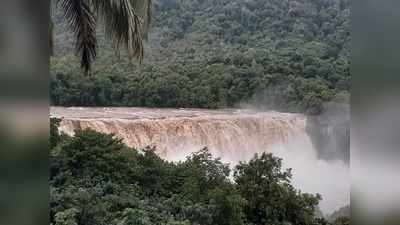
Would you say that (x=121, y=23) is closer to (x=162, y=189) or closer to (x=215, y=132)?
(x=215, y=132)

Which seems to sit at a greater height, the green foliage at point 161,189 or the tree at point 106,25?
the tree at point 106,25

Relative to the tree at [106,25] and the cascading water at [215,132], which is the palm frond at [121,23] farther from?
the cascading water at [215,132]

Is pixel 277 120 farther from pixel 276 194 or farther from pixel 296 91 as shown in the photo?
pixel 276 194

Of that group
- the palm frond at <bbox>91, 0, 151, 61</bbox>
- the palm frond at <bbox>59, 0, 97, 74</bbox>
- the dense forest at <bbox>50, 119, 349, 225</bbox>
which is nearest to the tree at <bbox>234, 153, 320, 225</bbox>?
the dense forest at <bbox>50, 119, 349, 225</bbox>

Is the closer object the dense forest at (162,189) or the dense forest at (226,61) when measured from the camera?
the dense forest at (162,189)

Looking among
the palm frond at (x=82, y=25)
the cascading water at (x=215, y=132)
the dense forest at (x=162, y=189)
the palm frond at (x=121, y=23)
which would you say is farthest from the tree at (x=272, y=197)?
the palm frond at (x=82, y=25)

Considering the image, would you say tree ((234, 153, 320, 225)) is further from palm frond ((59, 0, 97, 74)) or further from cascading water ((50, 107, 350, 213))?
palm frond ((59, 0, 97, 74))

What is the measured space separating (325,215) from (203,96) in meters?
1.99

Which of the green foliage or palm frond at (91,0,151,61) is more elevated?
palm frond at (91,0,151,61)

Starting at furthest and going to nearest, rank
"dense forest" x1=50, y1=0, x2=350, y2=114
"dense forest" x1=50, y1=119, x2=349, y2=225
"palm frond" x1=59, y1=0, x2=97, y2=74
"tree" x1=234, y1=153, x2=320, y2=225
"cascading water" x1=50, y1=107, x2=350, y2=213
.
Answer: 1. "dense forest" x1=50, y1=0, x2=350, y2=114
2. "cascading water" x1=50, y1=107, x2=350, y2=213
3. "tree" x1=234, y1=153, x2=320, y2=225
4. "dense forest" x1=50, y1=119, x2=349, y2=225
5. "palm frond" x1=59, y1=0, x2=97, y2=74

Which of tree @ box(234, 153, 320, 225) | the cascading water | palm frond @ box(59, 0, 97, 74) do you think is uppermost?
palm frond @ box(59, 0, 97, 74)

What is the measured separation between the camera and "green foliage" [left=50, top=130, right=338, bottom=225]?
17.5 ft

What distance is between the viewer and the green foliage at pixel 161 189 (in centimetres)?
533

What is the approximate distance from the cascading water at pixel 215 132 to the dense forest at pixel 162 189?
12 cm
